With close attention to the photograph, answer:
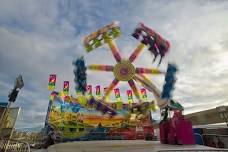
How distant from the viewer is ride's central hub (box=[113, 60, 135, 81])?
2419 centimetres

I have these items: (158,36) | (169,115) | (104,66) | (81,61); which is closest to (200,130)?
(169,115)

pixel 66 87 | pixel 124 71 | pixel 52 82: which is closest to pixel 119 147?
pixel 124 71

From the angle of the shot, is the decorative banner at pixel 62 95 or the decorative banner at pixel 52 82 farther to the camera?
the decorative banner at pixel 62 95

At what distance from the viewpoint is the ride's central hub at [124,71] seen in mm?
24188

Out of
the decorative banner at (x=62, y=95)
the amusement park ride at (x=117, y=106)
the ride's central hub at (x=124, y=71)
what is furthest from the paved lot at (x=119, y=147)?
the decorative banner at (x=62, y=95)

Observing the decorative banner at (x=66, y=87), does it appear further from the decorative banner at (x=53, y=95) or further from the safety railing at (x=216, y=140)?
the safety railing at (x=216, y=140)

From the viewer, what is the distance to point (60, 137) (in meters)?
26.7

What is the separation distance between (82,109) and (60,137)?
4.93m

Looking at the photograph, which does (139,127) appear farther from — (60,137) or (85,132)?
(60,137)

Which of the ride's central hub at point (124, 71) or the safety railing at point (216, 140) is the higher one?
the ride's central hub at point (124, 71)

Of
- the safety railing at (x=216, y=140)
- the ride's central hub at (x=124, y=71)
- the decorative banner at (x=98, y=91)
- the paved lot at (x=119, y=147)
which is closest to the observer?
the paved lot at (x=119, y=147)

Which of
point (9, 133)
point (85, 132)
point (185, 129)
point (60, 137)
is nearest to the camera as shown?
point (9, 133)

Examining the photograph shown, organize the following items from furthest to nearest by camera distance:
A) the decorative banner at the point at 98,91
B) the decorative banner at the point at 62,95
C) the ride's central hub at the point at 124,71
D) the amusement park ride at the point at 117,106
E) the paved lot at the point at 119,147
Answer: the decorative banner at the point at 98,91 → the decorative banner at the point at 62,95 → the ride's central hub at the point at 124,71 → the amusement park ride at the point at 117,106 → the paved lot at the point at 119,147

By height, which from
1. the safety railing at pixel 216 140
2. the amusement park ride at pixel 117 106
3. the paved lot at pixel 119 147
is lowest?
the paved lot at pixel 119 147
